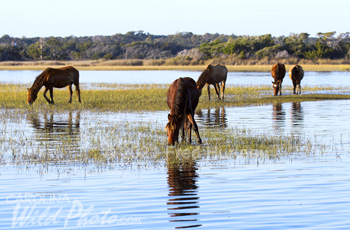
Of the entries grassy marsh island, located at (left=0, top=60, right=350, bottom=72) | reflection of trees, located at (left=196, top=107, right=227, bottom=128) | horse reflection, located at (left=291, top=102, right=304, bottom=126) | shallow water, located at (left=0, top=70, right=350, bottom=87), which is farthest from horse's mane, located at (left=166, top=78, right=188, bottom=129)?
grassy marsh island, located at (left=0, top=60, right=350, bottom=72)

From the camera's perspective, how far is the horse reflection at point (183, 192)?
24.5 feet

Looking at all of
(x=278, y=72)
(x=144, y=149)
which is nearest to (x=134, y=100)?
(x=278, y=72)

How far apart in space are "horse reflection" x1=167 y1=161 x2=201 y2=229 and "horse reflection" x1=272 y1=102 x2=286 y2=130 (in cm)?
706

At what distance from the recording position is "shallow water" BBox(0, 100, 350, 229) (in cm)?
717

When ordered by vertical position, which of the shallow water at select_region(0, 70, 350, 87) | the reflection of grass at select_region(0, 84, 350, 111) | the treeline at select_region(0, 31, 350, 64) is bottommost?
the reflection of grass at select_region(0, 84, 350, 111)

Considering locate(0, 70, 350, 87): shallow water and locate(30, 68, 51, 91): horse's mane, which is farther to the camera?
locate(0, 70, 350, 87): shallow water

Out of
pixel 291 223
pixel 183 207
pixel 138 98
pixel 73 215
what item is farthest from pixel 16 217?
pixel 138 98

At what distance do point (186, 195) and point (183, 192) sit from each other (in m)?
0.22

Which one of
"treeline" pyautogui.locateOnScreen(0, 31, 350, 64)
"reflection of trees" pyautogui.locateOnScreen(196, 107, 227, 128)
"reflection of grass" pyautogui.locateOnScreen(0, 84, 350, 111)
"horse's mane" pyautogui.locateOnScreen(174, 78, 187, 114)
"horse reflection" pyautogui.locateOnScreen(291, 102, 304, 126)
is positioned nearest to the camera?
"horse's mane" pyautogui.locateOnScreen(174, 78, 187, 114)

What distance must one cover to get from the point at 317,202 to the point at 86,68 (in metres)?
75.9

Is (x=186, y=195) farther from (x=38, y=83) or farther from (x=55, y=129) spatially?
(x=38, y=83)

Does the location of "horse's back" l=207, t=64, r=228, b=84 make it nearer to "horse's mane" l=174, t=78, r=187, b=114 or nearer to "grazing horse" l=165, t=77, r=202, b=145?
"grazing horse" l=165, t=77, r=202, b=145

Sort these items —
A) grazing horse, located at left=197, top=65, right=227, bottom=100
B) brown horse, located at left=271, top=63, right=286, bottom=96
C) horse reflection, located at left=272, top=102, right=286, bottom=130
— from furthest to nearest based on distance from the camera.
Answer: brown horse, located at left=271, top=63, right=286, bottom=96 < grazing horse, located at left=197, top=65, right=227, bottom=100 < horse reflection, located at left=272, top=102, right=286, bottom=130

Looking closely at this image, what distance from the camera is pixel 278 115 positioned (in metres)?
21.0
